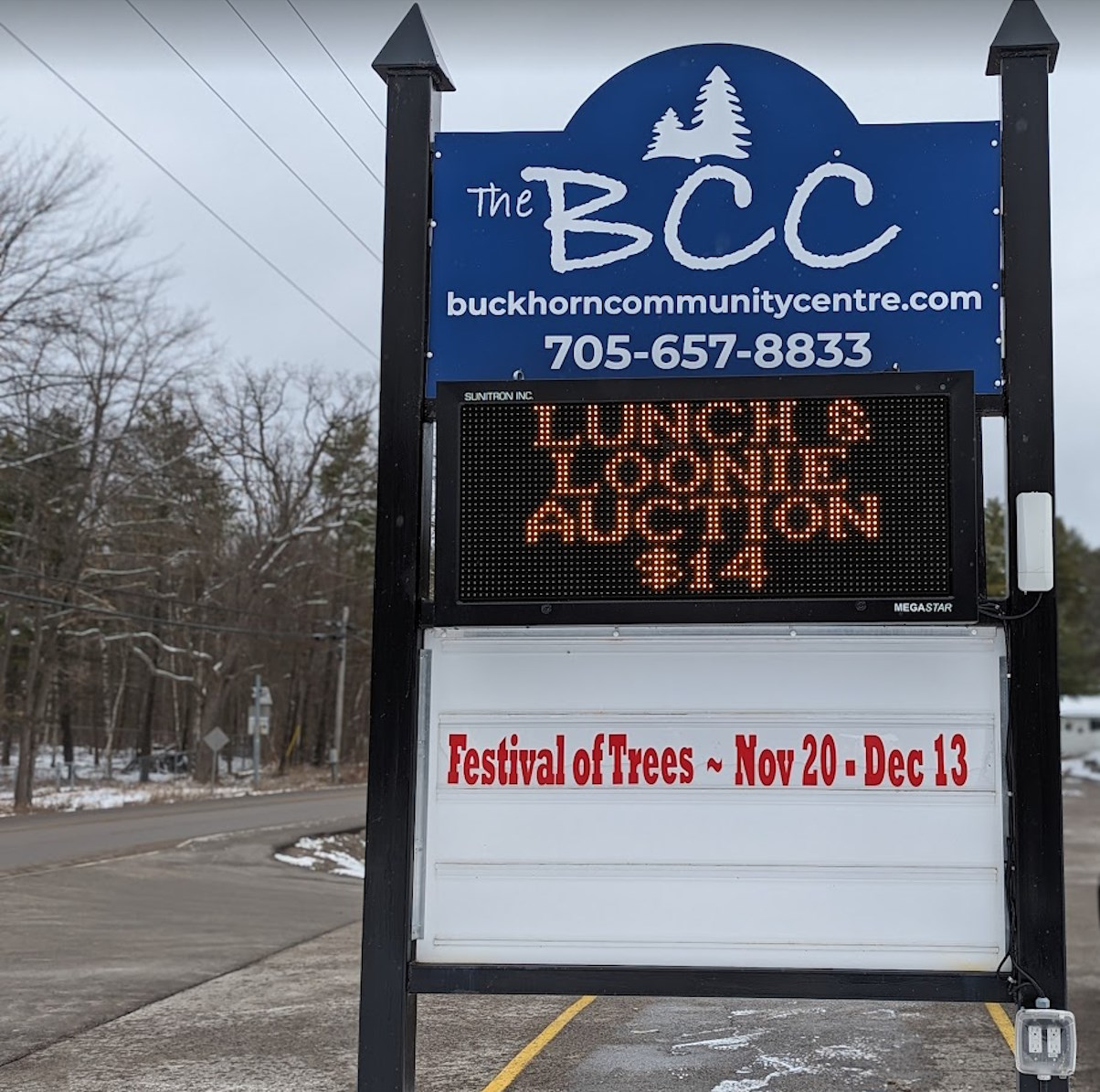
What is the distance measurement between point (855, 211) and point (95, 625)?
48.7 m

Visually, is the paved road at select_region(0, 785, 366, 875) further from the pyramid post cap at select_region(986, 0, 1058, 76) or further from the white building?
the white building

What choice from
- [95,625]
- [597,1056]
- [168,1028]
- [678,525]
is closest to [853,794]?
[678,525]

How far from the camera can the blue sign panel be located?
229 inches

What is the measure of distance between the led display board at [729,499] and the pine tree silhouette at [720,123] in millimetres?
1226

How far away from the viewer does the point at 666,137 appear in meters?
6.00

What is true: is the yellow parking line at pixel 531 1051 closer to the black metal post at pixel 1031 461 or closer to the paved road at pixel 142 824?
the black metal post at pixel 1031 461

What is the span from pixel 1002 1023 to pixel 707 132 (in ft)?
22.4

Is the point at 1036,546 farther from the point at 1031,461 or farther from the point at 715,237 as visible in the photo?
the point at 715,237

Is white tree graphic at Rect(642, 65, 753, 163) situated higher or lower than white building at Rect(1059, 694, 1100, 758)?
higher

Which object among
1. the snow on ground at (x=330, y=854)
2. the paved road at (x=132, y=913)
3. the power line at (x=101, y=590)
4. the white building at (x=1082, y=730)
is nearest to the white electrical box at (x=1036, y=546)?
the paved road at (x=132, y=913)

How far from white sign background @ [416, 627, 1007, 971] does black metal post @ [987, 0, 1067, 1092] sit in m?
0.11

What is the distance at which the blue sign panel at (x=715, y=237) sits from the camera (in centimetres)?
580

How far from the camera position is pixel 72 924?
48.5 ft

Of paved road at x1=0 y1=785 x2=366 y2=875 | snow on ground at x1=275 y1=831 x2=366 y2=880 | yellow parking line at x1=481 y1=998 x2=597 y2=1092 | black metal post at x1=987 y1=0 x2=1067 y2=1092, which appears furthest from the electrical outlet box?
paved road at x1=0 y1=785 x2=366 y2=875
